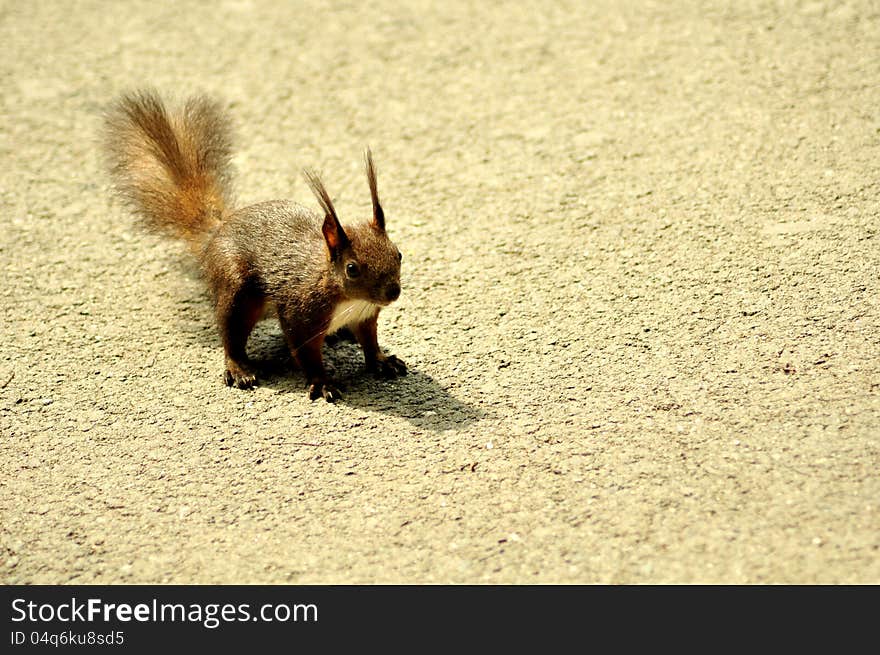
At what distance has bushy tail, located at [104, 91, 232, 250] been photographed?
12.4 feet

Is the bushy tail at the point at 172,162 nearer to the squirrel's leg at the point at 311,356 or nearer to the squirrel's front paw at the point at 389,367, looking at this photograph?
the squirrel's leg at the point at 311,356

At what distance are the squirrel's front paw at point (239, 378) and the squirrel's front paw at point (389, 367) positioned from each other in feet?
1.37

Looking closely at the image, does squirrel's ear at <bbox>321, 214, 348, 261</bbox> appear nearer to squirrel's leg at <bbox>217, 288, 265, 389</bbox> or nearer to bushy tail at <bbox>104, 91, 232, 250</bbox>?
squirrel's leg at <bbox>217, 288, 265, 389</bbox>

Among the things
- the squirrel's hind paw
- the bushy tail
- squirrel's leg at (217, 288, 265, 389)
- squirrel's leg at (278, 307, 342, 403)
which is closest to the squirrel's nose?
squirrel's leg at (278, 307, 342, 403)

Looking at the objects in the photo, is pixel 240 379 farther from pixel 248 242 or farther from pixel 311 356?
pixel 248 242

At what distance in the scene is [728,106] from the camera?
15.6 feet

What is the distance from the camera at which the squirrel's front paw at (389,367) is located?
11.3ft

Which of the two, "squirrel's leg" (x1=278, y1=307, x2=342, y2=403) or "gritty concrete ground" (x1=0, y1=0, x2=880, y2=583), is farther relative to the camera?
"squirrel's leg" (x1=278, y1=307, x2=342, y2=403)

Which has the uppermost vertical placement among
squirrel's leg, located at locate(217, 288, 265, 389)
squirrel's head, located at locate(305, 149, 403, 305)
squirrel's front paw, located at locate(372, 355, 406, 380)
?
squirrel's head, located at locate(305, 149, 403, 305)

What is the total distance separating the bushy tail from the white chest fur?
694mm

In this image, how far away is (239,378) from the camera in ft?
11.4

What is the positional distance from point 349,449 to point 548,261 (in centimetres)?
128

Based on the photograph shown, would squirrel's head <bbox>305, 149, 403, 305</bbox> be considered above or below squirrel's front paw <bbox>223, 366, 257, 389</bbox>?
above
